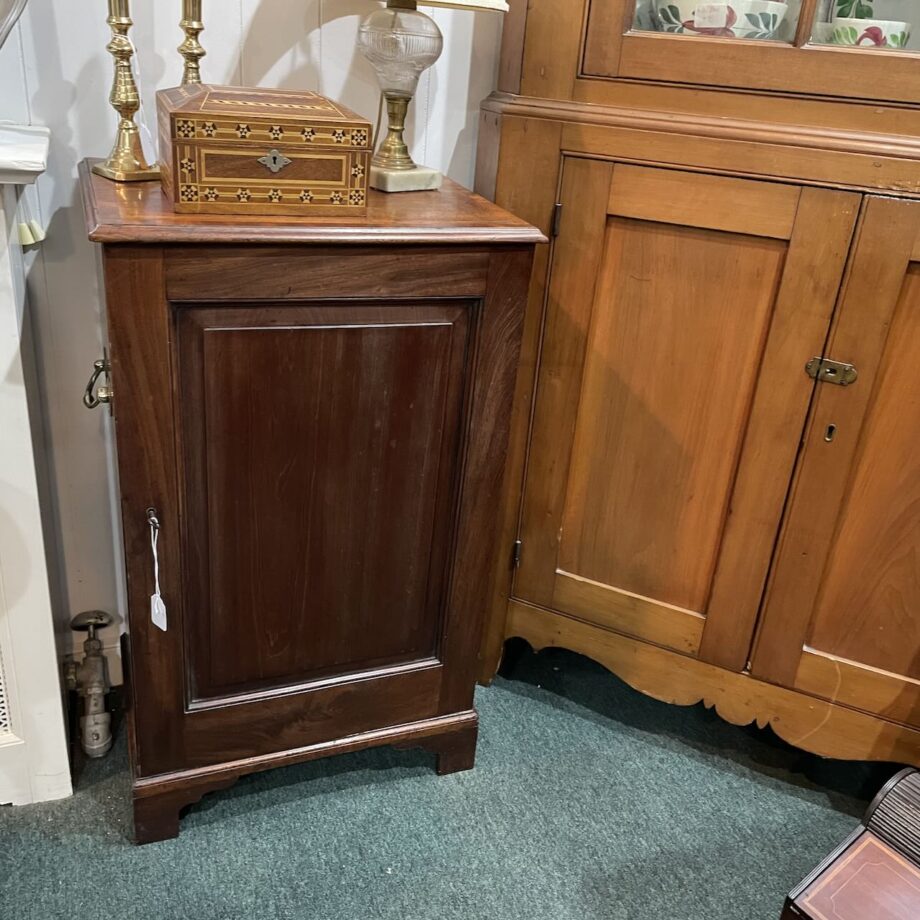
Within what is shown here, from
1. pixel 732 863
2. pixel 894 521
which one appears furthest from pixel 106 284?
pixel 732 863

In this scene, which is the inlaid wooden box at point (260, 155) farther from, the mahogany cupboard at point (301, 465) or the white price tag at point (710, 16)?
the white price tag at point (710, 16)

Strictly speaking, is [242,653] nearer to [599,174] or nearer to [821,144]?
[599,174]

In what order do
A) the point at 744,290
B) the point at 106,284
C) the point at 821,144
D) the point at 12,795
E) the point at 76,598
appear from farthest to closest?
1. the point at 76,598
2. the point at 12,795
3. the point at 744,290
4. the point at 821,144
5. the point at 106,284

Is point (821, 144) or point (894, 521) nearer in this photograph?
point (821, 144)

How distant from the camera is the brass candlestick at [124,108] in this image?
4.06ft

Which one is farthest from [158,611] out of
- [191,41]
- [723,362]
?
[723,362]

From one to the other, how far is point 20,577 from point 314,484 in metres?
0.46

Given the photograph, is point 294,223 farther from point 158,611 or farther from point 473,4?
point 158,611

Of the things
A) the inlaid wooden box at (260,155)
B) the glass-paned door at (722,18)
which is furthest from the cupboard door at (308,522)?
the glass-paned door at (722,18)

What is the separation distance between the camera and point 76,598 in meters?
1.69

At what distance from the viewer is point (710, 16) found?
51.8 inches

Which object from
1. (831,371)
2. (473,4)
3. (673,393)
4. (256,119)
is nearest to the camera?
(256,119)

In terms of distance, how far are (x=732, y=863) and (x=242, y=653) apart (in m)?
0.86

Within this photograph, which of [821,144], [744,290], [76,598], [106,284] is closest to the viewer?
[106,284]
